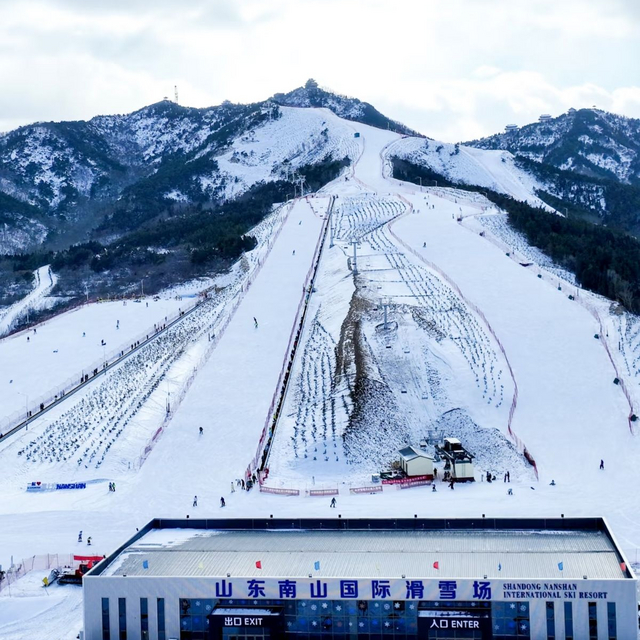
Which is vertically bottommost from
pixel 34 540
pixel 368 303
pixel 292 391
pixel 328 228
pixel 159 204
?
pixel 34 540

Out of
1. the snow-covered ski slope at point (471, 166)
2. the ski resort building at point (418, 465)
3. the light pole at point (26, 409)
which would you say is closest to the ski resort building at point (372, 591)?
the ski resort building at point (418, 465)

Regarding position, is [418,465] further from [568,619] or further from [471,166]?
[471,166]

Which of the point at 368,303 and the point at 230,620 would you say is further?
the point at 368,303

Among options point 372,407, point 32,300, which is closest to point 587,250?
point 372,407

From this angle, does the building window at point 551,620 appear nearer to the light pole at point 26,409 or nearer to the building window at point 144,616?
the building window at point 144,616

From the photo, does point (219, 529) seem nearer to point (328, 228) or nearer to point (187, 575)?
point (187, 575)

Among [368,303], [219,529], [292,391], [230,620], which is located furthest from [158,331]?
[230,620]
